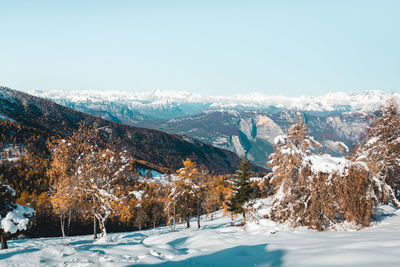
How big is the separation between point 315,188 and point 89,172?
16792mm

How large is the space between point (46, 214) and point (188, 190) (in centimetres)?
4724

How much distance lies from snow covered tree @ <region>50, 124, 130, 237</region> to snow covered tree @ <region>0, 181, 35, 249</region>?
9.97ft

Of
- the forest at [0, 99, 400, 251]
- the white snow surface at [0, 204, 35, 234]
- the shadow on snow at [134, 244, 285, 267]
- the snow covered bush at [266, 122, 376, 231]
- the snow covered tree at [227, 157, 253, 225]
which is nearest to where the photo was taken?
the shadow on snow at [134, 244, 285, 267]

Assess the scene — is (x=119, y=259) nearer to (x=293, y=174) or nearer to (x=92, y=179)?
(x=92, y=179)

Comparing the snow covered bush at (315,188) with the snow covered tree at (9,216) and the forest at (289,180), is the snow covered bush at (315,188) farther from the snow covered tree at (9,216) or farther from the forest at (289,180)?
the snow covered tree at (9,216)

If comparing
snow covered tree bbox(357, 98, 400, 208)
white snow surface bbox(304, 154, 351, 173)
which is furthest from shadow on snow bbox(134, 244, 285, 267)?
snow covered tree bbox(357, 98, 400, 208)

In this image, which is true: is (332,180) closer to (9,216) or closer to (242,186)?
(242,186)

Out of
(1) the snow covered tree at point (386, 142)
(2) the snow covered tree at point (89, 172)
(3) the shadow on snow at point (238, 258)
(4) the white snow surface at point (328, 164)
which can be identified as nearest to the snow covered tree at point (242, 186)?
(1) the snow covered tree at point (386, 142)

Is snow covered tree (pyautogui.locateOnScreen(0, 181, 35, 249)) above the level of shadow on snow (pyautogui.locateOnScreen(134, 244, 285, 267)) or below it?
below

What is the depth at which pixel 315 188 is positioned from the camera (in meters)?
14.9

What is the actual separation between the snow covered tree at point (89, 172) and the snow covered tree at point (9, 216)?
304cm

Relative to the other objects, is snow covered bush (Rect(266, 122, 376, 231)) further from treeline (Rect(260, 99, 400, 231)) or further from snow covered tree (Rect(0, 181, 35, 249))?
snow covered tree (Rect(0, 181, 35, 249))

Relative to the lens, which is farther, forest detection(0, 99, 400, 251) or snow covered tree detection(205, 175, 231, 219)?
snow covered tree detection(205, 175, 231, 219)

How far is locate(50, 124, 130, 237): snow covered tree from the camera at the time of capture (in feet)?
56.4
